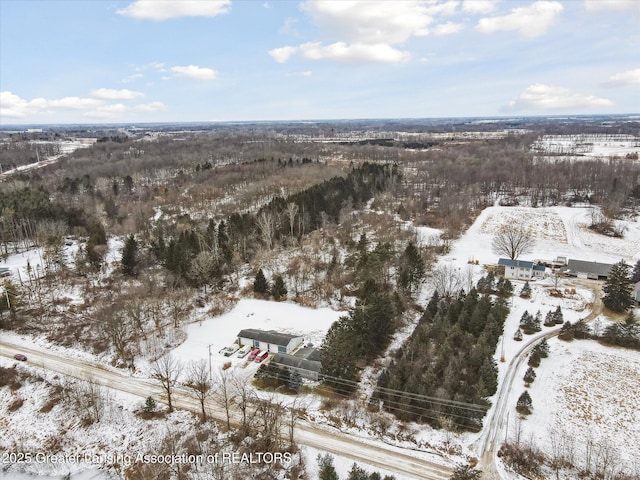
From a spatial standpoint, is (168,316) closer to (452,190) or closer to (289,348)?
(289,348)

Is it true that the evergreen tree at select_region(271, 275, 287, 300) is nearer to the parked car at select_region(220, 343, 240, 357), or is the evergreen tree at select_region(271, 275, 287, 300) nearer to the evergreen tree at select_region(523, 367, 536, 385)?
the parked car at select_region(220, 343, 240, 357)

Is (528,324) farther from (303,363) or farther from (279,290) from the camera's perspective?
(279,290)

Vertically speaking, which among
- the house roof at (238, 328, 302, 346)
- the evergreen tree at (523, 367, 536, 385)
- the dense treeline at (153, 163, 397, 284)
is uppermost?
the dense treeline at (153, 163, 397, 284)

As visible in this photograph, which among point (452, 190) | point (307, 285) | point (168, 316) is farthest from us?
point (452, 190)

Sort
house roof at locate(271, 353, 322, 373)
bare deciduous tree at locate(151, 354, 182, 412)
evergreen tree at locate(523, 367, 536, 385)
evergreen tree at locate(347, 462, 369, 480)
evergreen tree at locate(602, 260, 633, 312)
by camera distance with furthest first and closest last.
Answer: evergreen tree at locate(602, 260, 633, 312)
house roof at locate(271, 353, 322, 373)
bare deciduous tree at locate(151, 354, 182, 412)
evergreen tree at locate(523, 367, 536, 385)
evergreen tree at locate(347, 462, 369, 480)

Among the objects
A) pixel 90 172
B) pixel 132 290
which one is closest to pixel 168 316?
pixel 132 290

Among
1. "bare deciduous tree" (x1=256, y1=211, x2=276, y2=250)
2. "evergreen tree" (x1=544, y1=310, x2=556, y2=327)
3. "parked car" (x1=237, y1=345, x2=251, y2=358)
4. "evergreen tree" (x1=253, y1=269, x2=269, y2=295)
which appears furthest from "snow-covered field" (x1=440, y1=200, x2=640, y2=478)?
"evergreen tree" (x1=253, y1=269, x2=269, y2=295)

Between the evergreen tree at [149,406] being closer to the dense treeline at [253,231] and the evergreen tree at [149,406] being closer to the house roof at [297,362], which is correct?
the house roof at [297,362]
